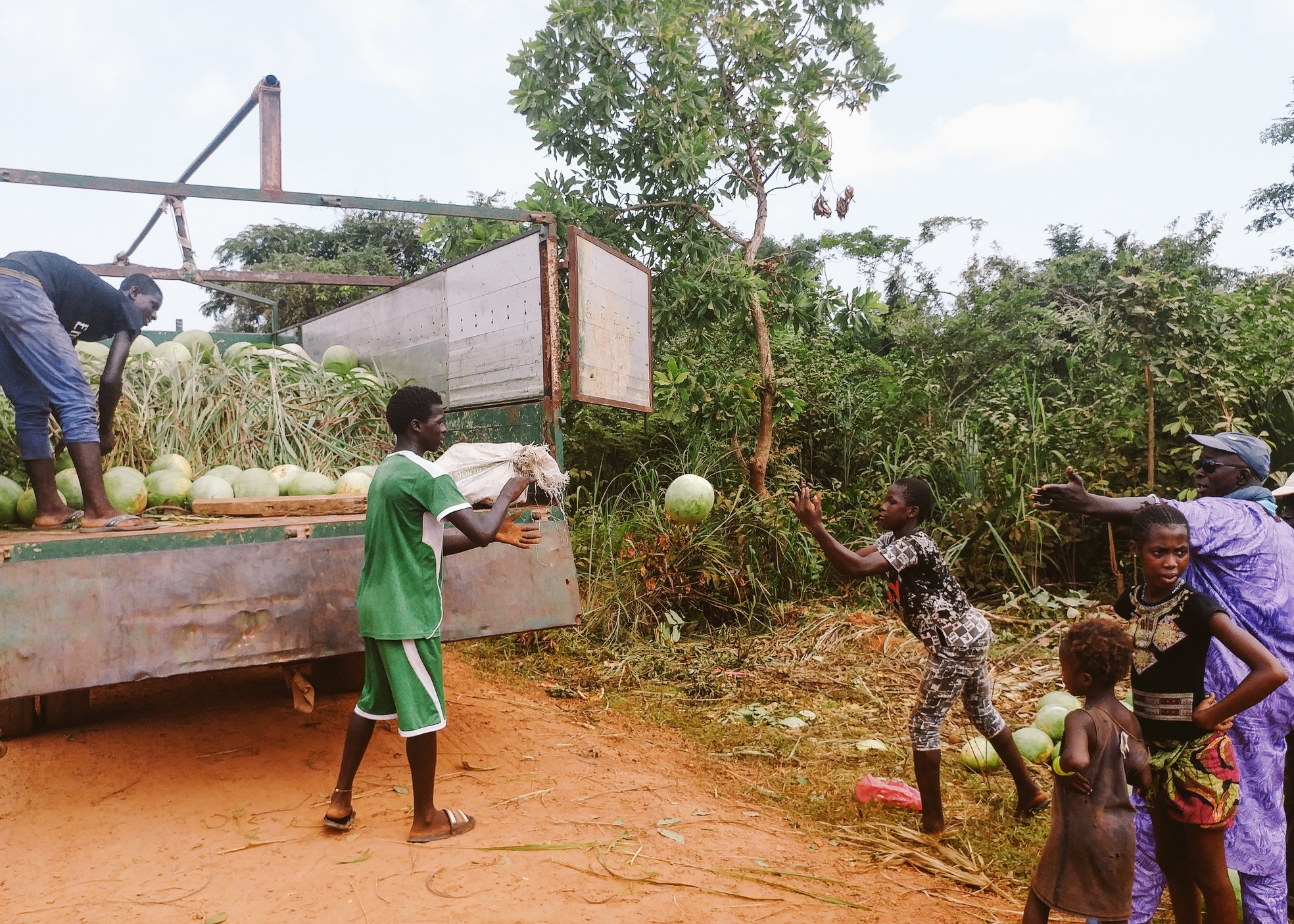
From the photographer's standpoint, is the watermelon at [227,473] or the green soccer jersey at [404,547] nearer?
the green soccer jersey at [404,547]

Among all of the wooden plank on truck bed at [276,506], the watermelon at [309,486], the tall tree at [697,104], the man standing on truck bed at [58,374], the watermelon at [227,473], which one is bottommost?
the wooden plank on truck bed at [276,506]

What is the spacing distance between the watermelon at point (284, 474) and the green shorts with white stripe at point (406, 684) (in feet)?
4.41

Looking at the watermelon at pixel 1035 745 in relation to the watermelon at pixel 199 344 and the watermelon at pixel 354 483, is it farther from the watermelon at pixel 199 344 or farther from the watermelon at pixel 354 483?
the watermelon at pixel 199 344

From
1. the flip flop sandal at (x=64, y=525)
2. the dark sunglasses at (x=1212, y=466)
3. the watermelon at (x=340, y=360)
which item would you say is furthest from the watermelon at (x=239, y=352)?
the dark sunglasses at (x=1212, y=466)

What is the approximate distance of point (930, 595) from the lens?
3096 mm

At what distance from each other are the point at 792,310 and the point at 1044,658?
3.24 m

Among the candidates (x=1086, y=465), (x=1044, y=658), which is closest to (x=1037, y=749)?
(x=1044, y=658)

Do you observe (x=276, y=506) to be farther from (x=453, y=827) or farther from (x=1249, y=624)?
(x=1249, y=624)

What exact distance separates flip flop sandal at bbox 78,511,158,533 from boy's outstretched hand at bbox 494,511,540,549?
1242 millimetres

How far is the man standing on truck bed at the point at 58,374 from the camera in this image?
321 centimetres

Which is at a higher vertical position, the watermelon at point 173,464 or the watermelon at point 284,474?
the watermelon at point 173,464

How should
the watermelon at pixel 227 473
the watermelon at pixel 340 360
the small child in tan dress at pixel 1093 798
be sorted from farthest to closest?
the watermelon at pixel 340 360
the watermelon at pixel 227 473
the small child in tan dress at pixel 1093 798

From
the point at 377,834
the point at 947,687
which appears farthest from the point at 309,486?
the point at 947,687

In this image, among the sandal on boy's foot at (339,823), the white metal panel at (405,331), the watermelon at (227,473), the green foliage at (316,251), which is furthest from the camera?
the green foliage at (316,251)
